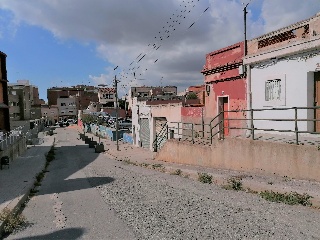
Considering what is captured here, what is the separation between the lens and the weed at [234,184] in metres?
8.23

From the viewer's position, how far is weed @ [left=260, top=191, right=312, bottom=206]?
6.46 m

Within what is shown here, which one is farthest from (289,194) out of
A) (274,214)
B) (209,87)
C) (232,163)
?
(209,87)

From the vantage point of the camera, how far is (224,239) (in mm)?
5227

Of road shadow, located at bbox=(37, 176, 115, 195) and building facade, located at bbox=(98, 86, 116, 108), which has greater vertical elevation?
building facade, located at bbox=(98, 86, 116, 108)

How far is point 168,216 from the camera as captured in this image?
21.7ft

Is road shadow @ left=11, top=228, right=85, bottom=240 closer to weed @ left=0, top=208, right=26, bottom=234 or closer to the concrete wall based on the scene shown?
weed @ left=0, top=208, right=26, bottom=234

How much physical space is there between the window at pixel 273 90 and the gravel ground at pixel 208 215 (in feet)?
15.7

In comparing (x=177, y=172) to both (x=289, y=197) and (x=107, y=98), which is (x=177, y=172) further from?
(x=107, y=98)

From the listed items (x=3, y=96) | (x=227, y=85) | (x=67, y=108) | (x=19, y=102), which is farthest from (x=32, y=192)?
(x=67, y=108)

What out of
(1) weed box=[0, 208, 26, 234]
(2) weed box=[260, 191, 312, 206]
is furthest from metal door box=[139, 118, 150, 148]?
(2) weed box=[260, 191, 312, 206]

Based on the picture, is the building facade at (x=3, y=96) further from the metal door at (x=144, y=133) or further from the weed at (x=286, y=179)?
the weed at (x=286, y=179)

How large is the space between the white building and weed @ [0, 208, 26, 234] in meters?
7.51

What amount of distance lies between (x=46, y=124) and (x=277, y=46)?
9109 centimetres

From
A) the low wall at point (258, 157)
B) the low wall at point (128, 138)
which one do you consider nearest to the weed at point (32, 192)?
the low wall at point (258, 157)
